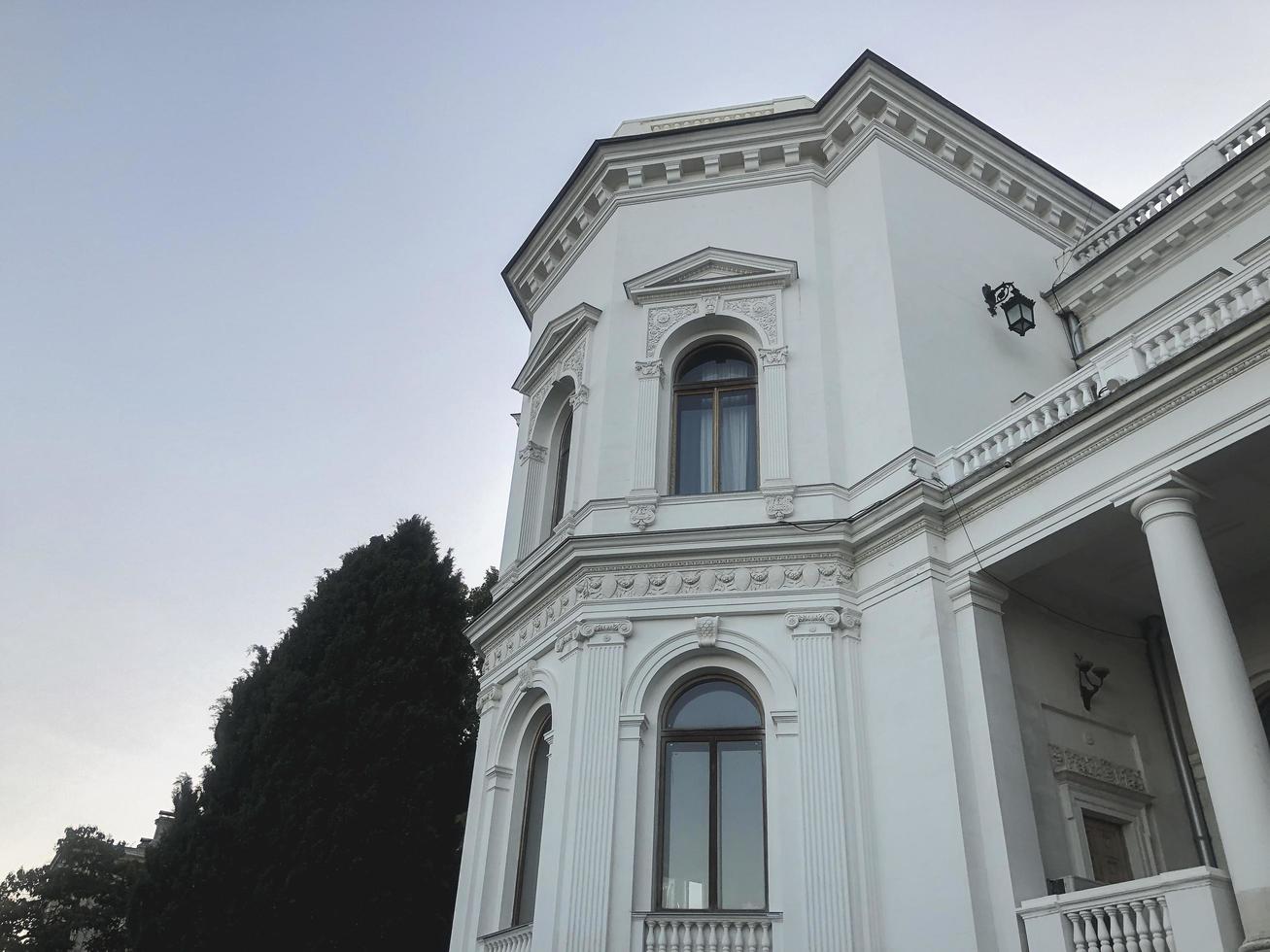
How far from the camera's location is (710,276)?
53.5 feet

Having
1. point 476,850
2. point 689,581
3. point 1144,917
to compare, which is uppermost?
point 689,581

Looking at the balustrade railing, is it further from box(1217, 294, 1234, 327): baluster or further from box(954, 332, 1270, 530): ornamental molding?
box(1217, 294, 1234, 327): baluster

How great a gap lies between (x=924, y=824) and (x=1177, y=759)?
177 inches

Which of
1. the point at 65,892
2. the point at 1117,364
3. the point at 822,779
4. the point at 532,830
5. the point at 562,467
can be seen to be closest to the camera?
the point at 1117,364

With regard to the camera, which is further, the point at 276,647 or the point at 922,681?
the point at 276,647

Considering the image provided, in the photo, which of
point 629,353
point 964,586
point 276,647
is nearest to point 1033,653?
point 964,586

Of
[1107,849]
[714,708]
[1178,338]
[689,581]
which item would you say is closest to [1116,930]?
[1107,849]

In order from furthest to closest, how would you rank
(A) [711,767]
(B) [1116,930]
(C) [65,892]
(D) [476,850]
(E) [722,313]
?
(C) [65,892]
(E) [722,313]
(D) [476,850]
(A) [711,767]
(B) [1116,930]

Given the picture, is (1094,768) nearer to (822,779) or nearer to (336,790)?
(822,779)

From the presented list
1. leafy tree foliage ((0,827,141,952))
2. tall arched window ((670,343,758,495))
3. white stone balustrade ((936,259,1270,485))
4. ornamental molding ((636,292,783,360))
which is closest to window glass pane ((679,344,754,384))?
tall arched window ((670,343,758,495))

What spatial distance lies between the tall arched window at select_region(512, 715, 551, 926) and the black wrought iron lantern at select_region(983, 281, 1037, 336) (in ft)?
30.2

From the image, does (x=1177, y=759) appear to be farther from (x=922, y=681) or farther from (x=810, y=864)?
(x=810, y=864)

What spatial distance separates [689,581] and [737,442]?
271cm

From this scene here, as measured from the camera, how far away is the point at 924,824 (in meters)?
11.1
